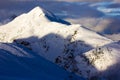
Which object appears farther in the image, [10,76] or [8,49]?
[8,49]

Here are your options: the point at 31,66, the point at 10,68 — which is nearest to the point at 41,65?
the point at 31,66

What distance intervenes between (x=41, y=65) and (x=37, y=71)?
251 inches

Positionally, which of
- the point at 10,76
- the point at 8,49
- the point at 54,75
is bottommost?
the point at 10,76

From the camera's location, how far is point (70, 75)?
8581 centimetres

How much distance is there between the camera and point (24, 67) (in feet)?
252

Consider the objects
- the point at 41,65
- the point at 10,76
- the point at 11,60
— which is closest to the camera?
the point at 10,76

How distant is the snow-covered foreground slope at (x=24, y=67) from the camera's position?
7131cm

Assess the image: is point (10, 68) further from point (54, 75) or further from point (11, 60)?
point (54, 75)

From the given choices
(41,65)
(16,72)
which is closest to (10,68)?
(16,72)

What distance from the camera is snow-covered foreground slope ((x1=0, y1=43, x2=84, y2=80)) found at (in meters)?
71.3

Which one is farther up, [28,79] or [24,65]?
[24,65]

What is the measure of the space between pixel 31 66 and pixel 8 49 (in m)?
7.64

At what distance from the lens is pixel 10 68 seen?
72.9 m

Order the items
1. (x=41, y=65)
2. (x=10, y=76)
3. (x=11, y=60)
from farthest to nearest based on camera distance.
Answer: (x=41, y=65) → (x=11, y=60) → (x=10, y=76)
